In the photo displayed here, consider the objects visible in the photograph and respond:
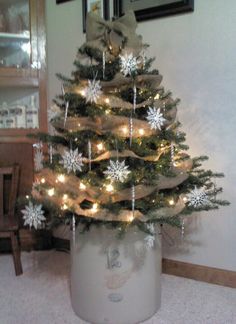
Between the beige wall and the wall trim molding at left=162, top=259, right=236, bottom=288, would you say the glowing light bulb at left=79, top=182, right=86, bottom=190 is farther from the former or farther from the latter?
the wall trim molding at left=162, top=259, right=236, bottom=288

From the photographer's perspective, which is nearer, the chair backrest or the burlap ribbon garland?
the burlap ribbon garland

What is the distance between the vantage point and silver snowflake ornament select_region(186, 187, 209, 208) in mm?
1469

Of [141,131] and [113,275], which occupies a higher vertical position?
[141,131]

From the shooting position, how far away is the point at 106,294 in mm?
1421

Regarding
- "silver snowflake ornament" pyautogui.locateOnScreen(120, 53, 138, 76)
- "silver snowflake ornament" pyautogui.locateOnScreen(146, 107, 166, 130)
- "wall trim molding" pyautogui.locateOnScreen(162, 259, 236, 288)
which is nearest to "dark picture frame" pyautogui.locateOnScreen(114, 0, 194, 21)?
"silver snowflake ornament" pyautogui.locateOnScreen(120, 53, 138, 76)

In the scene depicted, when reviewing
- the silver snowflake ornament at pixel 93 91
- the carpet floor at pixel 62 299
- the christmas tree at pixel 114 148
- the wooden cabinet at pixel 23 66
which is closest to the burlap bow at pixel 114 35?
the christmas tree at pixel 114 148

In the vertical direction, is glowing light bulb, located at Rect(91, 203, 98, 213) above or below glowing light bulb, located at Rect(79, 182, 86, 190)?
below

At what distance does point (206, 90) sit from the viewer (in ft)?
5.75

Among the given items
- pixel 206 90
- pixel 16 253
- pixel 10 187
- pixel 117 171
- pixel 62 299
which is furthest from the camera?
pixel 10 187

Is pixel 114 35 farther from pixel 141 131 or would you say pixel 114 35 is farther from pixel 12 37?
pixel 12 37

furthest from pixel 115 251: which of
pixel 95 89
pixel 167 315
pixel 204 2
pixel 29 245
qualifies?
pixel 204 2

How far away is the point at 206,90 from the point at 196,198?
1.96ft

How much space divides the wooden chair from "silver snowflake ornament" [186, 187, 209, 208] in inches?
37.5

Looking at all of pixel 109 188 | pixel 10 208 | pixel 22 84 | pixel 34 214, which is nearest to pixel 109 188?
pixel 109 188
